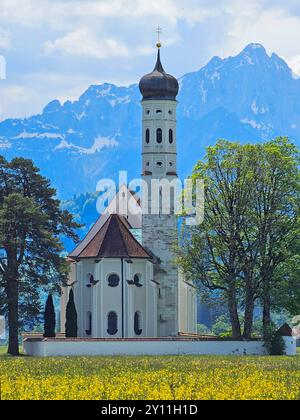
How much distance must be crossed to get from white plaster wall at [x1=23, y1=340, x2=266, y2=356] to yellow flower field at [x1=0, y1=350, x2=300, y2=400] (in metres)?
7.03

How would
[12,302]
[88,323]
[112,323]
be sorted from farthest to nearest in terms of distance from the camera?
[88,323] → [112,323] → [12,302]

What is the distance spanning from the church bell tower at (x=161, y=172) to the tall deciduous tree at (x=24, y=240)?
1071 cm

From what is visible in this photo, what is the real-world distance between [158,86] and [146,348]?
2451 centimetres

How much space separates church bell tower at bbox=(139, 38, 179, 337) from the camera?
92812 millimetres

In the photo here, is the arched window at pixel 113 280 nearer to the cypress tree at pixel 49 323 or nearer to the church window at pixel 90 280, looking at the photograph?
the church window at pixel 90 280

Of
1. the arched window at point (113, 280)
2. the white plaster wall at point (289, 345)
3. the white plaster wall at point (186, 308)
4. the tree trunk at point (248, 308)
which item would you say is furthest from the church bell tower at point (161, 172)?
the white plaster wall at point (289, 345)

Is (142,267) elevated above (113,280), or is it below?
above

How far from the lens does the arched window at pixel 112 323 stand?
91644 millimetres

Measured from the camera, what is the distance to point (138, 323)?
9231 cm

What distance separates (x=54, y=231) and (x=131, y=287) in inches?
395

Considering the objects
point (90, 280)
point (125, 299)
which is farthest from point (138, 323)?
point (90, 280)

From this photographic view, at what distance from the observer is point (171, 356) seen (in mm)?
75375

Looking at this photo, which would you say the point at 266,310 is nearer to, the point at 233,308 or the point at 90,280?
the point at 233,308

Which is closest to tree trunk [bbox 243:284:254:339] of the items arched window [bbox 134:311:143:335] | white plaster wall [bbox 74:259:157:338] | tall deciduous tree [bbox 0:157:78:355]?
white plaster wall [bbox 74:259:157:338]
